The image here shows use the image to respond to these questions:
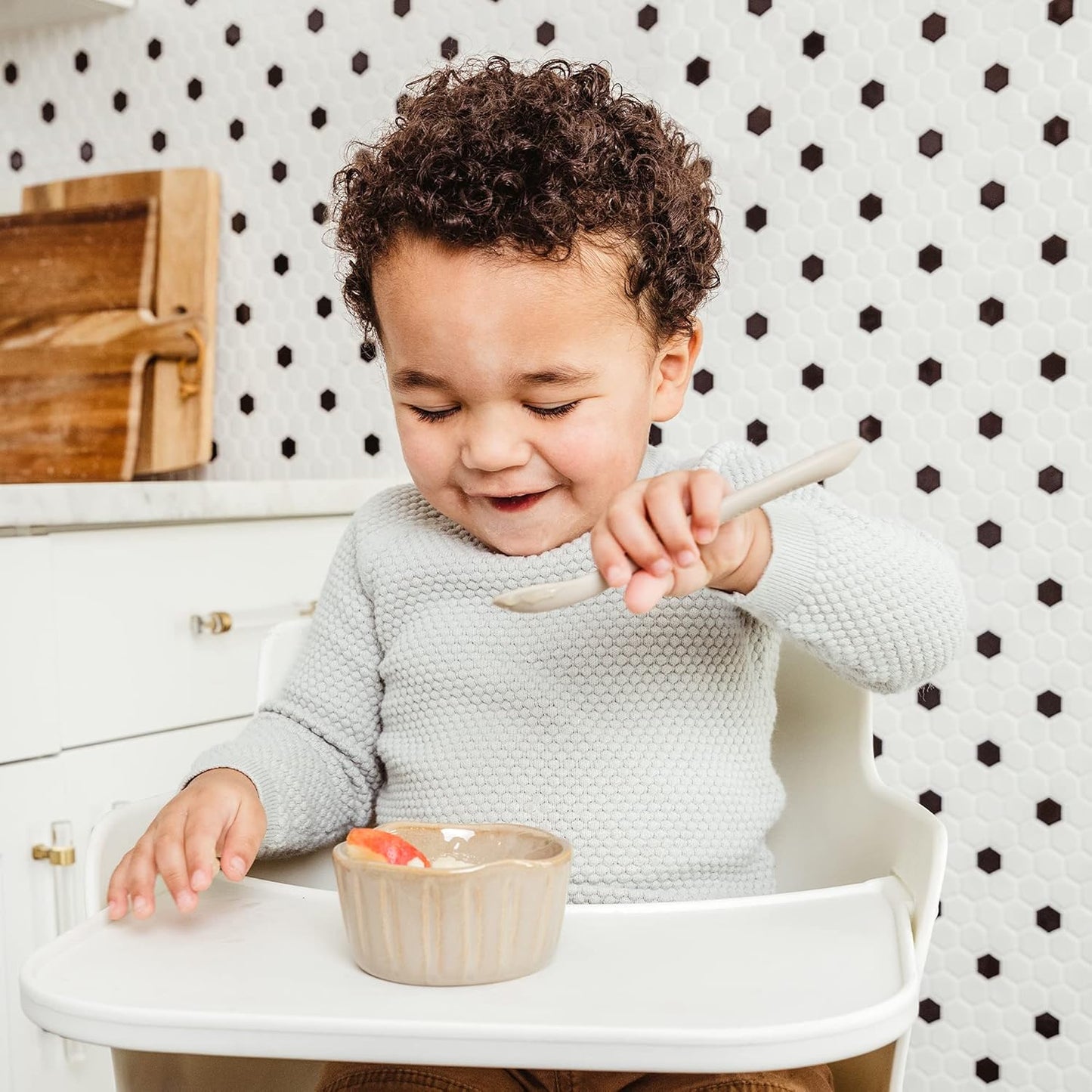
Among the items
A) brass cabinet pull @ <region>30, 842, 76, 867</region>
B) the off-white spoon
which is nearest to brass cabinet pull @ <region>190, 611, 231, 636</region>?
brass cabinet pull @ <region>30, 842, 76, 867</region>

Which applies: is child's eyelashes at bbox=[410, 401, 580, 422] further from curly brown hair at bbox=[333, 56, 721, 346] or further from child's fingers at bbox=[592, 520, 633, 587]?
child's fingers at bbox=[592, 520, 633, 587]

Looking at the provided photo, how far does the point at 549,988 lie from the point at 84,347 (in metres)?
1.41

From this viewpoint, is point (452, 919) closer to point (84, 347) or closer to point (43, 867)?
point (43, 867)

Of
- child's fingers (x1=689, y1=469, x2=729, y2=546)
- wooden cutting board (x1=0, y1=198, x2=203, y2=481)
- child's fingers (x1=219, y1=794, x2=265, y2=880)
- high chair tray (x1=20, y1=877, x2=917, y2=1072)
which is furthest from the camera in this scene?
wooden cutting board (x1=0, y1=198, x2=203, y2=481)

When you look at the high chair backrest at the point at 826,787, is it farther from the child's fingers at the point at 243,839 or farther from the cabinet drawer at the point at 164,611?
the cabinet drawer at the point at 164,611

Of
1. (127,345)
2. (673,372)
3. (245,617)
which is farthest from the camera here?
Answer: (127,345)

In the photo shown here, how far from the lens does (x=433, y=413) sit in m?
0.82

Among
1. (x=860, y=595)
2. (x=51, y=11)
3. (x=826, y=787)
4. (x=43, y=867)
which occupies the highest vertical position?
(x=51, y=11)

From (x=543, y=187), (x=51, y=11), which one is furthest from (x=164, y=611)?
(x=51, y=11)

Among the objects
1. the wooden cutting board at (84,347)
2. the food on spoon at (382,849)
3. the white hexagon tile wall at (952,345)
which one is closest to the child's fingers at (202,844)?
the food on spoon at (382,849)

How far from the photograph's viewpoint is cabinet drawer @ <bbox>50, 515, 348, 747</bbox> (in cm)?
121

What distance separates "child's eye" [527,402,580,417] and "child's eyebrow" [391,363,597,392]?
0.6 inches

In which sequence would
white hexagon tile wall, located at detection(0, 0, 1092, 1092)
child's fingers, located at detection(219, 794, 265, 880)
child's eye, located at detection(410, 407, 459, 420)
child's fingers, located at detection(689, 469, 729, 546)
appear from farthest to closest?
1. white hexagon tile wall, located at detection(0, 0, 1092, 1092)
2. child's eye, located at detection(410, 407, 459, 420)
3. child's fingers, located at detection(219, 794, 265, 880)
4. child's fingers, located at detection(689, 469, 729, 546)

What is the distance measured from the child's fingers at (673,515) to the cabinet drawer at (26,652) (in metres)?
0.74
